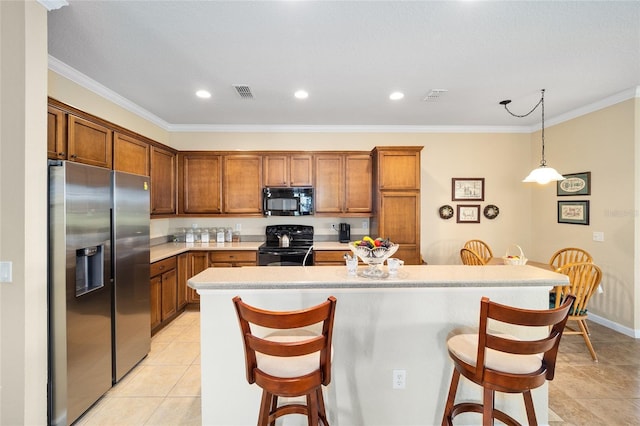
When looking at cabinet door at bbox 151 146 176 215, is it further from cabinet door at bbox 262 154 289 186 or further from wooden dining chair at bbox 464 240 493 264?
wooden dining chair at bbox 464 240 493 264

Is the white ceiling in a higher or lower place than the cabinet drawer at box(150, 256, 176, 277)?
higher

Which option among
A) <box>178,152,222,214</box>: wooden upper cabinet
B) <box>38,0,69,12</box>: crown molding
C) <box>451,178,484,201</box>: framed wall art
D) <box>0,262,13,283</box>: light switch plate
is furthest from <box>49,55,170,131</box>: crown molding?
<box>451,178,484,201</box>: framed wall art

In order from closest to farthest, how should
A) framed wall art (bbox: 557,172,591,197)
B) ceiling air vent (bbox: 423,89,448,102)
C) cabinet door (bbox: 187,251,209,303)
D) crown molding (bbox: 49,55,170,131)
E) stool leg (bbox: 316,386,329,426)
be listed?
stool leg (bbox: 316,386,329,426)
crown molding (bbox: 49,55,170,131)
ceiling air vent (bbox: 423,89,448,102)
framed wall art (bbox: 557,172,591,197)
cabinet door (bbox: 187,251,209,303)

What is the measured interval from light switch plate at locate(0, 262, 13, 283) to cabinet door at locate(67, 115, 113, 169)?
1.08 meters

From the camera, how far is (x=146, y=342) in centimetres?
290

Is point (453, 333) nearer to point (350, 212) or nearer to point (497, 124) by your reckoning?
point (350, 212)

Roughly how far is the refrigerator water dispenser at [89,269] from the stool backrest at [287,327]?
5.08 feet

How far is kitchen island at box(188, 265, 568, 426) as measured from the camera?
1844mm

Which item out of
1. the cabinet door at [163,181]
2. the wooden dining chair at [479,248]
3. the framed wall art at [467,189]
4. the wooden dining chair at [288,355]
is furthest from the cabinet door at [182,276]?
the framed wall art at [467,189]

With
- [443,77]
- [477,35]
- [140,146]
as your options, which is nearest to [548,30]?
[477,35]

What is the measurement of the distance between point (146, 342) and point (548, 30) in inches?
178

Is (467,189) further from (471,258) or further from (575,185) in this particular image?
(471,258)

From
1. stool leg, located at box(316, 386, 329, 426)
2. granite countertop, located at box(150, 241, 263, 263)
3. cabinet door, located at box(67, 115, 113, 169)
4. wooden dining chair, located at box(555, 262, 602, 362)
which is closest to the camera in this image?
stool leg, located at box(316, 386, 329, 426)

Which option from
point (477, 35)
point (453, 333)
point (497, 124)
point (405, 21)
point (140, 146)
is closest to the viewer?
point (453, 333)
